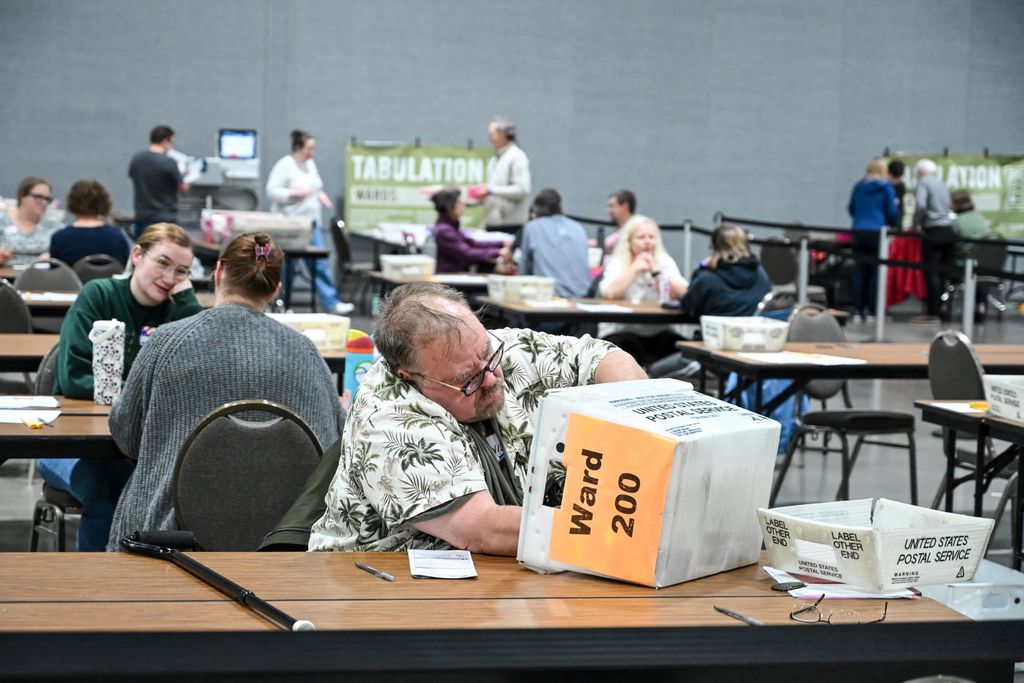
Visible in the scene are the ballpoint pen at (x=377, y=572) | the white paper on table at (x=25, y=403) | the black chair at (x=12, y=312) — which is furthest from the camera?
the black chair at (x=12, y=312)

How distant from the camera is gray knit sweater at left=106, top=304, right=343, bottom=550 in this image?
290cm

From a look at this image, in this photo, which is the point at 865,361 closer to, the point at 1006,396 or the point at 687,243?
the point at 1006,396

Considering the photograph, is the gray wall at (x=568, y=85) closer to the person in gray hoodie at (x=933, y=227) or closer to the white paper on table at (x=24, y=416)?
the person in gray hoodie at (x=933, y=227)

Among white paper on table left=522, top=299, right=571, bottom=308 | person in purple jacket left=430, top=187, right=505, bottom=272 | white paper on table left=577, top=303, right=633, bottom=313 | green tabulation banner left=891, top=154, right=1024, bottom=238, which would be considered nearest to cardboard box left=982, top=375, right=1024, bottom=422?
white paper on table left=577, top=303, right=633, bottom=313

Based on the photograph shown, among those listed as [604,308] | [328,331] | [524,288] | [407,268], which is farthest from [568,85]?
[328,331]

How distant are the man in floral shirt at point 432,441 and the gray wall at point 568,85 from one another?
1143 centimetres

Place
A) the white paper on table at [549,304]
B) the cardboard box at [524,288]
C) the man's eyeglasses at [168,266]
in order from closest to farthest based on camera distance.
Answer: the man's eyeglasses at [168,266] → the white paper on table at [549,304] → the cardboard box at [524,288]

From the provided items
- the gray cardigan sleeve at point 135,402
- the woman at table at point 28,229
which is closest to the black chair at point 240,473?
the gray cardigan sleeve at point 135,402

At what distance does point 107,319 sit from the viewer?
3764 millimetres

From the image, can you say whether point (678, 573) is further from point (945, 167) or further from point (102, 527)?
point (945, 167)

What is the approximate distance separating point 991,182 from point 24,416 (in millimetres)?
13081

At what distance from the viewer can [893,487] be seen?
19.1 ft

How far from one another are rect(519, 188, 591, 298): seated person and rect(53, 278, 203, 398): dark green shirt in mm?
4509

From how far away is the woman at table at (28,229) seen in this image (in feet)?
26.9
